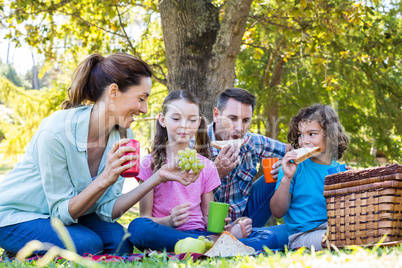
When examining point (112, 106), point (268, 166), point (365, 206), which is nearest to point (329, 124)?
point (268, 166)

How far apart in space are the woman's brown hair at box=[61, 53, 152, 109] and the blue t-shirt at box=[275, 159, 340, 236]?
1588 millimetres

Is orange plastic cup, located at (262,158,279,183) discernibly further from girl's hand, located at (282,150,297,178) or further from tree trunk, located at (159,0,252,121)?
tree trunk, located at (159,0,252,121)

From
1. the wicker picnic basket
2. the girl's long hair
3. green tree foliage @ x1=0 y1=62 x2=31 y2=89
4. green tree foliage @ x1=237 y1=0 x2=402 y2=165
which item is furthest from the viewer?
green tree foliage @ x1=0 y1=62 x2=31 y2=89

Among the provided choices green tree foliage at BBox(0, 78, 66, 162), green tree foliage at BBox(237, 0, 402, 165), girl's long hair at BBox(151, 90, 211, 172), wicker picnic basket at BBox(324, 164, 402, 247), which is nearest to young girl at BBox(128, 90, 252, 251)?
girl's long hair at BBox(151, 90, 211, 172)

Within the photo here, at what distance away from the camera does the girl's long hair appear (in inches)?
150

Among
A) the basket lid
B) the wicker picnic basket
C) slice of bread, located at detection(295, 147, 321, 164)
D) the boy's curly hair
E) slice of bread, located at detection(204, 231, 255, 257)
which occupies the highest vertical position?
the boy's curly hair

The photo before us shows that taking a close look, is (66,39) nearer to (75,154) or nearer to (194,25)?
(194,25)

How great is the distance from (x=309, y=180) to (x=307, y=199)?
178 mm

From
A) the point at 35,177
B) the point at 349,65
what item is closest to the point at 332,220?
the point at 35,177

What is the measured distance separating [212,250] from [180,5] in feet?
12.3

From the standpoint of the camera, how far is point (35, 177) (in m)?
3.15

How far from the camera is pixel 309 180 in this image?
11.7 feet

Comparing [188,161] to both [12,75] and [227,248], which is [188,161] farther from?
[12,75]

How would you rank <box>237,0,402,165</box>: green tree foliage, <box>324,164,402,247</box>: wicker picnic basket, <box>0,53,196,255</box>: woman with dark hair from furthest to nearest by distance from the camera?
1. <box>237,0,402,165</box>: green tree foliage
2. <box>0,53,196,255</box>: woman with dark hair
3. <box>324,164,402,247</box>: wicker picnic basket
